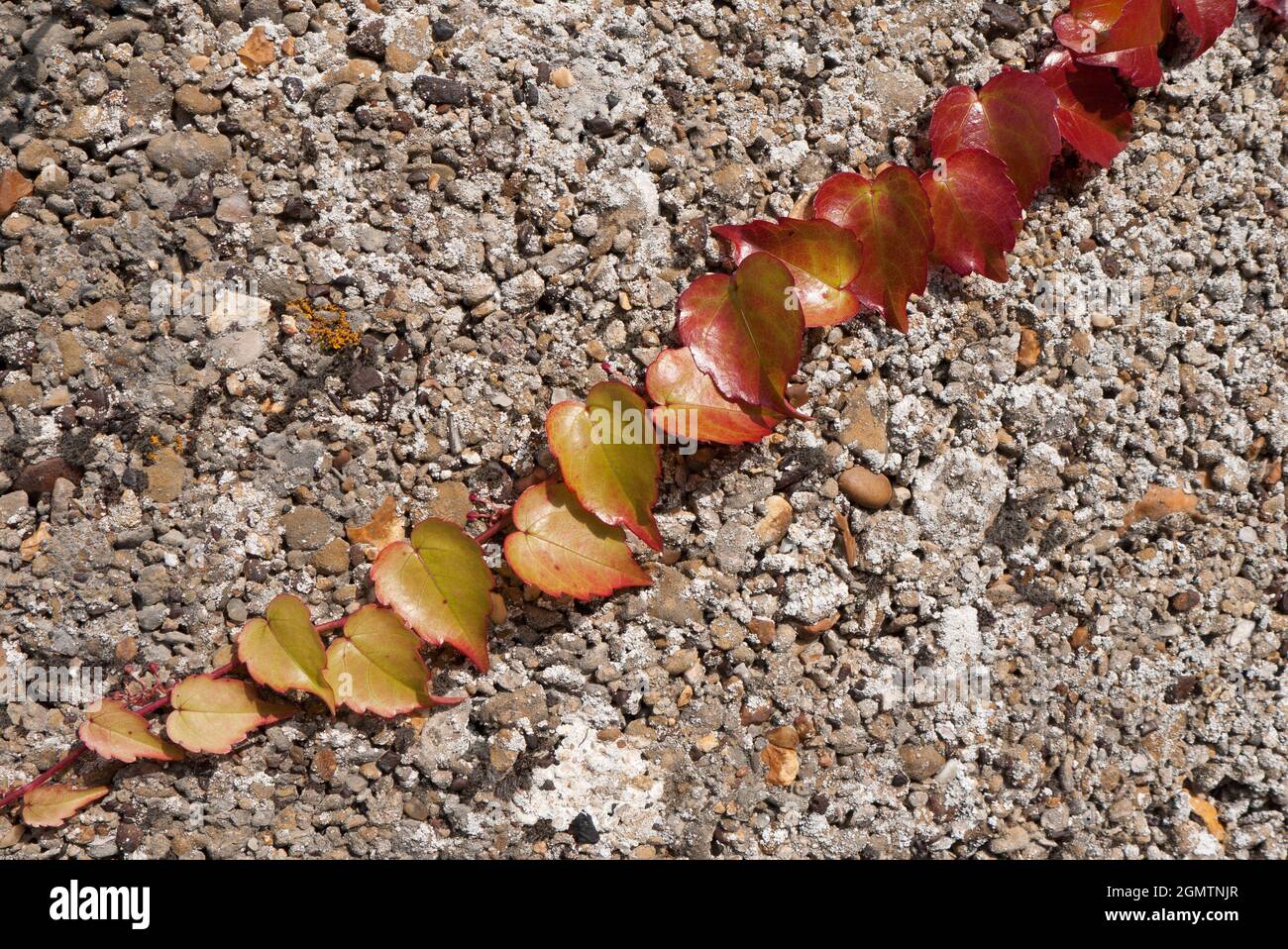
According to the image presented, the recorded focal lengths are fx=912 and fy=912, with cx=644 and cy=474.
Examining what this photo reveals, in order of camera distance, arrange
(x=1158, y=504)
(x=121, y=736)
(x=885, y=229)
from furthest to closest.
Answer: (x=1158, y=504), (x=885, y=229), (x=121, y=736)

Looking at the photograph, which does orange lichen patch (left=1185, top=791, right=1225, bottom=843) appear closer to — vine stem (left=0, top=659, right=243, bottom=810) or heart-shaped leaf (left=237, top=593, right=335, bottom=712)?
heart-shaped leaf (left=237, top=593, right=335, bottom=712)

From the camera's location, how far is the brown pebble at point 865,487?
1180 mm

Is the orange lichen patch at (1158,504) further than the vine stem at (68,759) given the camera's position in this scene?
Yes

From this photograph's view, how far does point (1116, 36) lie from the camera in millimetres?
A: 1237

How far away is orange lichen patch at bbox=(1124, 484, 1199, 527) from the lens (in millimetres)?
1269

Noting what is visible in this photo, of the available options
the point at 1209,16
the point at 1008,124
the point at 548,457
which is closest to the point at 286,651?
the point at 548,457

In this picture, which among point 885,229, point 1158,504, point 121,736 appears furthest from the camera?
point 1158,504

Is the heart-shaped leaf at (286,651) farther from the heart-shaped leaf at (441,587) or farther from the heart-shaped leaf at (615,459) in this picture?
the heart-shaped leaf at (615,459)

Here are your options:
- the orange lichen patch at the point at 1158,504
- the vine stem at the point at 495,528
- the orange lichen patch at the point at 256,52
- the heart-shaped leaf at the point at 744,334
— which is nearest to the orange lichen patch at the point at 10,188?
the orange lichen patch at the point at 256,52

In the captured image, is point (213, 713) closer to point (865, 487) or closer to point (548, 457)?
point (548, 457)

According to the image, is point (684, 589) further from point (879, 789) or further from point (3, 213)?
point (3, 213)

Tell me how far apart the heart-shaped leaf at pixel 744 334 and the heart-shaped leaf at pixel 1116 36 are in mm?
559

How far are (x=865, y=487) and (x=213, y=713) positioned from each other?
2.77ft
